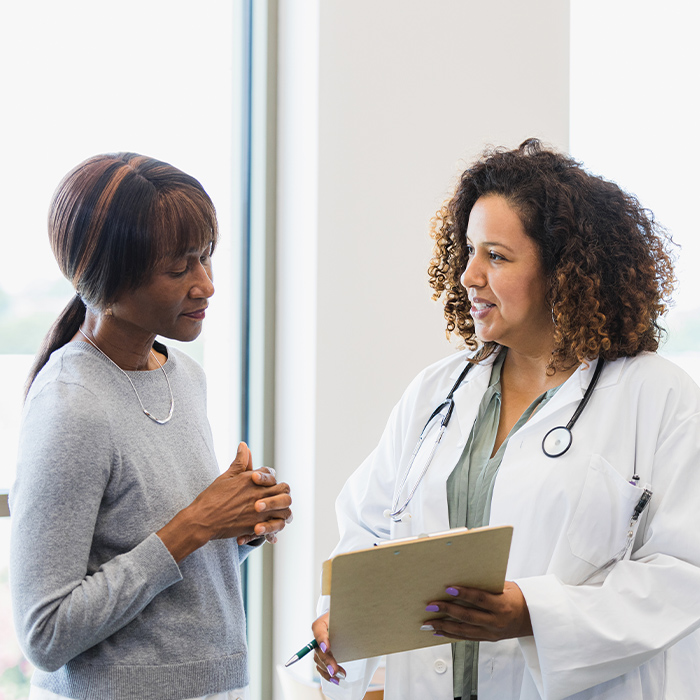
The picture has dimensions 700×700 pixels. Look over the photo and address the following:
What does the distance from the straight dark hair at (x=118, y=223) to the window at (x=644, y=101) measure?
1.93m

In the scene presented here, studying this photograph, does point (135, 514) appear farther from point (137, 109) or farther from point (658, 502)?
point (137, 109)

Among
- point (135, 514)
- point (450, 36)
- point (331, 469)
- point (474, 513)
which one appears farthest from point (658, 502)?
point (450, 36)

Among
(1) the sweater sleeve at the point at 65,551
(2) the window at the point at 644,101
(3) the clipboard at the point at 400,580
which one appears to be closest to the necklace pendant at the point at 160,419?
(1) the sweater sleeve at the point at 65,551

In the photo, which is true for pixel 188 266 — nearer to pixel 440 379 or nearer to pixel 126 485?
pixel 126 485

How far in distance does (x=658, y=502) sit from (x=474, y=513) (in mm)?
330

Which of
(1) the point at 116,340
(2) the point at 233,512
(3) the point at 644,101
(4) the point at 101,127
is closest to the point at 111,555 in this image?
(2) the point at 233,512

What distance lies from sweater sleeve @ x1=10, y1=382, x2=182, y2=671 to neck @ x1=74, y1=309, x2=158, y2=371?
0.50ft

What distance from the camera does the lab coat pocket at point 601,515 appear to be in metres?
1.21

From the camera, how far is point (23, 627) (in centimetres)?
101

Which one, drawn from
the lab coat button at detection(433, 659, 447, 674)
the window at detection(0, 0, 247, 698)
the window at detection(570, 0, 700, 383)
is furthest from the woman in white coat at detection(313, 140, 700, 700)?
the window at detection(570, 0, 700, 383)

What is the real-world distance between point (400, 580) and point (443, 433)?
46 cm

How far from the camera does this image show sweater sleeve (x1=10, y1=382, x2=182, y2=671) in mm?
996

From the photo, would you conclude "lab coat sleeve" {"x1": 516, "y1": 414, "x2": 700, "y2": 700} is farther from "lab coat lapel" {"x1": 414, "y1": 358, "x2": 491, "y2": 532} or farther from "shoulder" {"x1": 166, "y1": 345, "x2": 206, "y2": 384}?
"shoulder" {"x1": 166, "y1": 345, "x2": 206, "y2": 384}

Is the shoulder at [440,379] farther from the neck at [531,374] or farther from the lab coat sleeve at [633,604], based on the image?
the lab coat sleeve at [633,604]
